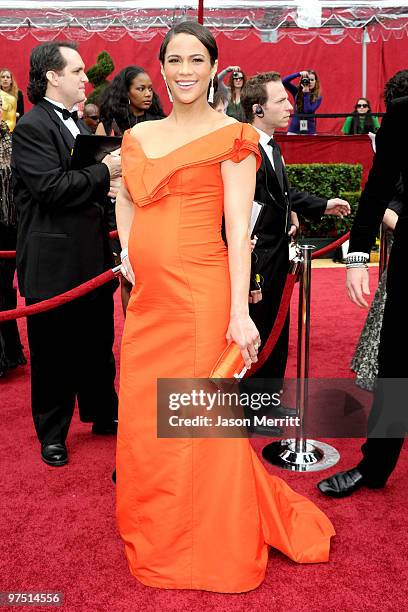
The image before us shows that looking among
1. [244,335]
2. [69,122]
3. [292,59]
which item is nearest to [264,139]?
[69,122]

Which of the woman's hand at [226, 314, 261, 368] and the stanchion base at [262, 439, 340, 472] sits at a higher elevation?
the woman's hand at [226, 314, 261, 368]

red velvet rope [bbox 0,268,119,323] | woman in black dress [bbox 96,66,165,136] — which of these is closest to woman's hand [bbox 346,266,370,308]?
red velvet rope [bbox 0,268,119,323]

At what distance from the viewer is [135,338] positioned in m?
2.58

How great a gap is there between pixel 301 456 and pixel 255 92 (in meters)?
1.87

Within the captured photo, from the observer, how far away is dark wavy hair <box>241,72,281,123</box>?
3.86 meters

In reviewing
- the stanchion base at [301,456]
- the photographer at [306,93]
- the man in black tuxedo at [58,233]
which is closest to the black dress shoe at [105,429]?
the man in black tuxedo at [58,233]

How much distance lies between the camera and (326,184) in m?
9.29

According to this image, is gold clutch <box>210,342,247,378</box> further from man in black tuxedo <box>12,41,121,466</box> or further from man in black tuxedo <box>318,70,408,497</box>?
man in black tuxedo <box>12,41,121,466</box>

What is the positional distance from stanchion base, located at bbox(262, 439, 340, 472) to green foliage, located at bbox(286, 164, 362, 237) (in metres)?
5.76

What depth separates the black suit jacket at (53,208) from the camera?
333cm

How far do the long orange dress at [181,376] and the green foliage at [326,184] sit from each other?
694 centimetres

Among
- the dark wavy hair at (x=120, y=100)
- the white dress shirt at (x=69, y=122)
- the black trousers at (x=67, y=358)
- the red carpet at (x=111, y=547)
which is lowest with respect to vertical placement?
the red carpet at (x=111, y=547)

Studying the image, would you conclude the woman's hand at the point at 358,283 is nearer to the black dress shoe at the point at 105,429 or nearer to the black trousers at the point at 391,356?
the black trousers at the point at 391,356

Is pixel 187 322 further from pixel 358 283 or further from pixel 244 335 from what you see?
pixel 358 283
